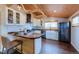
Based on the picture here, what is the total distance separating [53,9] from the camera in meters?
1.56

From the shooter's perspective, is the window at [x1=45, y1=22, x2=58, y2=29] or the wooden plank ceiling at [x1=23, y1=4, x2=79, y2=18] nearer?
the wooden plank ceiling at [x1=23, y1=4, x2=79, y2=18]

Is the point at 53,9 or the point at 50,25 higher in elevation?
the point at 53,9

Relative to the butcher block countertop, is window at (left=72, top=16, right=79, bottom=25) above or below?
above

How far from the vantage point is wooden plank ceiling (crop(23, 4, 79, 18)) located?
150 centimetres

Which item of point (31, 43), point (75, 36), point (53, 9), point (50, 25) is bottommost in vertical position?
point (31, 43)

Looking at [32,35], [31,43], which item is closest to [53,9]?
[32,35]

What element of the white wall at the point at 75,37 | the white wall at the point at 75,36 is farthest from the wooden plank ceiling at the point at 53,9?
the white wall at the point at 75,37

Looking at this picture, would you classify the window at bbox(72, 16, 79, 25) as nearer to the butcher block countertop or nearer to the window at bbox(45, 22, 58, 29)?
the window at bbox(45, 22, 58, 29)

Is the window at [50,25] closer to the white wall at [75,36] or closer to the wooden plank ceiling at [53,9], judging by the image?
the wooden plank ceiling at [53,9]

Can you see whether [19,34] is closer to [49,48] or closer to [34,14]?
[34,14]

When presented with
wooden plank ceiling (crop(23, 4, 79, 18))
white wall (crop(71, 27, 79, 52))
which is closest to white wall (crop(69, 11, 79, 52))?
white wall (crop(71, 27, 79, 52))

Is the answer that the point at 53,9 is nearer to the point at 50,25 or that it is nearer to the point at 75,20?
the point at 50,25

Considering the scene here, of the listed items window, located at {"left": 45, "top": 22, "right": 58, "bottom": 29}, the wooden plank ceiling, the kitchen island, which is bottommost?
the kitchen island
